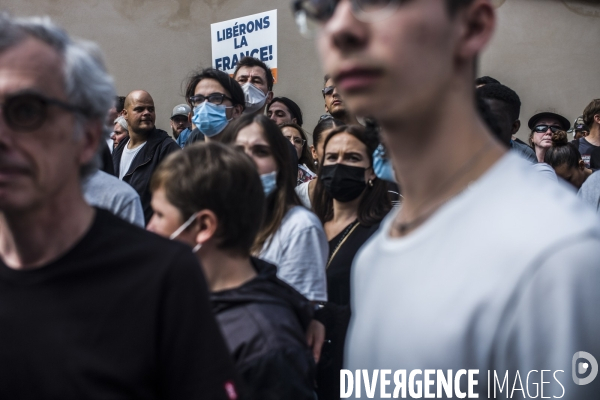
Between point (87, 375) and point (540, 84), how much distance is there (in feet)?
34.1

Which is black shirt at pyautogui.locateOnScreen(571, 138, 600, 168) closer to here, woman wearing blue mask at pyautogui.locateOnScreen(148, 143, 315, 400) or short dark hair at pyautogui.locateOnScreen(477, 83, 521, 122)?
short dark hair at pyautogui.locateOnScreen(477, 83, 521, 122)

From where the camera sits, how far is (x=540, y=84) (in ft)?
36.4

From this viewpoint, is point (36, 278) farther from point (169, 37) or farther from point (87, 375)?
point (169, 37)

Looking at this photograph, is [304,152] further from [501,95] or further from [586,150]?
[586,150]

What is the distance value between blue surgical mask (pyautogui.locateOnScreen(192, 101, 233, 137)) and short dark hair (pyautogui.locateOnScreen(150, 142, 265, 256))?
8.47 feet

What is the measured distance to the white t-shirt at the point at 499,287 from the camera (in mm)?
1149

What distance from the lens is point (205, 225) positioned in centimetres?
261

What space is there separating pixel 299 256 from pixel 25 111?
192 cm

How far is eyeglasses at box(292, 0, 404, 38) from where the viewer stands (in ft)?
4.35

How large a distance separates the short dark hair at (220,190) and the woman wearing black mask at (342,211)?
4.55 feet

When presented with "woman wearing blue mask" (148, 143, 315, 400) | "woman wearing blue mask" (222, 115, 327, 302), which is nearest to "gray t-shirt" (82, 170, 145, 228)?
"woman wearing blue mask" (222, 115, 327, 302)

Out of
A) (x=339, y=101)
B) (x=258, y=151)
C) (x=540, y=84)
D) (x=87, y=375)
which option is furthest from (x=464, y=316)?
(x=540, y=84)

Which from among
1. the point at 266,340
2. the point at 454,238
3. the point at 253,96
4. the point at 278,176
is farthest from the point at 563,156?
the point at 454,238

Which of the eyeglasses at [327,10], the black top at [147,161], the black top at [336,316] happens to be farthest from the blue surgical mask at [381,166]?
the eyeglasses at [327,10]
